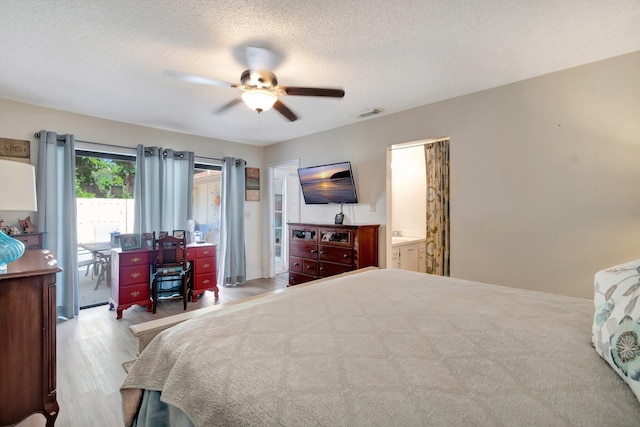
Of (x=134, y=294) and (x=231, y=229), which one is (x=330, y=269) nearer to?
(x=231, y=229)

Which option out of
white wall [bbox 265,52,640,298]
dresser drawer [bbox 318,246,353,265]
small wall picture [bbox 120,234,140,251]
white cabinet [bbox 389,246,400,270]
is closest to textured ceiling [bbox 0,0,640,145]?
white wall [bbox 265,52,640,298]

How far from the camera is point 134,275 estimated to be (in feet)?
11.6

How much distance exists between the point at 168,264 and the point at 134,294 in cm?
54

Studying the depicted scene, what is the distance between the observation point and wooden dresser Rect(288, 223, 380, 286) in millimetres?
3561

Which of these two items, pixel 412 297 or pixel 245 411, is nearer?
pixel 245 411

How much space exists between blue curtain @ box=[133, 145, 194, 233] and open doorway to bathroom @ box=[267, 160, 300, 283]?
1492 mm

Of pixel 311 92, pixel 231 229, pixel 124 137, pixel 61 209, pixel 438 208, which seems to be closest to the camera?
pixel 311 92

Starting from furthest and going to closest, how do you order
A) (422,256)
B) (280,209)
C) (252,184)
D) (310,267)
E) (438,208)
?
(280,209)
(252,184)
(422,256)
(438,208)
(310,267)

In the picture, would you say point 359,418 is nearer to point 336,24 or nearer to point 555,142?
point 336,24

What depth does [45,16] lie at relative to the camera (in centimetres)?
176

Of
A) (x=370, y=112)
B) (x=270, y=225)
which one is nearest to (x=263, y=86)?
(x=370, y=112)

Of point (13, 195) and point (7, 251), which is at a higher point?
point (13, 195)

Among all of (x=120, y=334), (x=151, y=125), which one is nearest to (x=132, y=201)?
(x=151, y=125)

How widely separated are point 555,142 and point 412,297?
2081 millimetres
